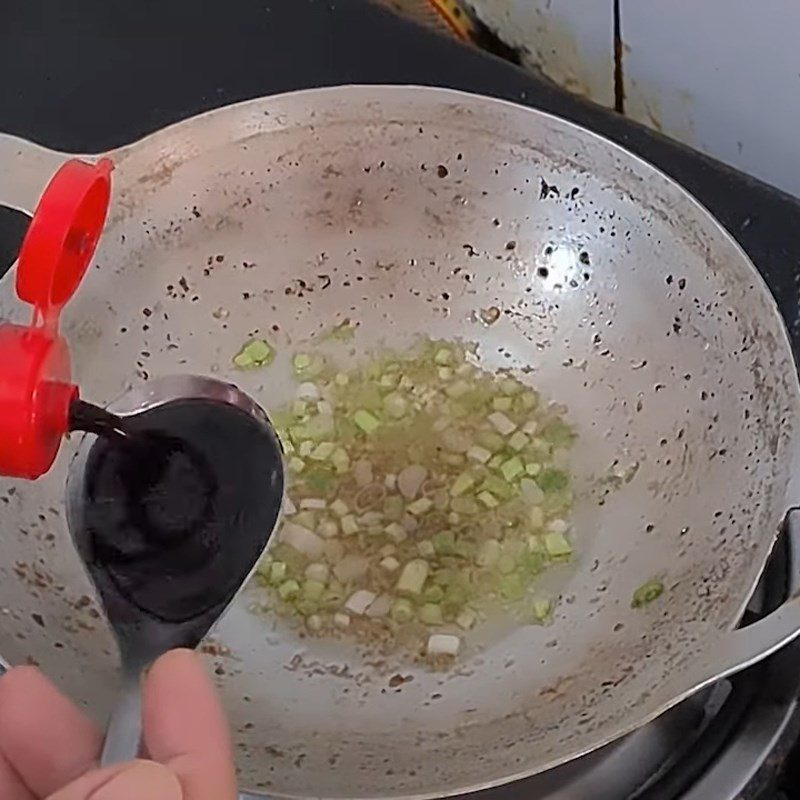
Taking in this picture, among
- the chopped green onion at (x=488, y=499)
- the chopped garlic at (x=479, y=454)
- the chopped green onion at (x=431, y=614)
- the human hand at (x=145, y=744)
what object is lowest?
the human hand at (x=145, y=744)

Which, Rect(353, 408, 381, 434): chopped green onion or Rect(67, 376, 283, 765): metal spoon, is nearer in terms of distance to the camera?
Rect(67, 376, 283, 765): metal spoon

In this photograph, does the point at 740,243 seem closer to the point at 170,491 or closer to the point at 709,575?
the point at 709,575

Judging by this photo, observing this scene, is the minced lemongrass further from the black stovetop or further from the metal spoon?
the black stovetop

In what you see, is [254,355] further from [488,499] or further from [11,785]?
[11,785]

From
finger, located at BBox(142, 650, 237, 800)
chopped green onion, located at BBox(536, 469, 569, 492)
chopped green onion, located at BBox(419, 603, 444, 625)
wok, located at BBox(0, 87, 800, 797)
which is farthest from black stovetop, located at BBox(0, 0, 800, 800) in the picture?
finger, located at BBox(142, 650, 237, 800)

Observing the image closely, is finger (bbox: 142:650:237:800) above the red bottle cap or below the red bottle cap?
below

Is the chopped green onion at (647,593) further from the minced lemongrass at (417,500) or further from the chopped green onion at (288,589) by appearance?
the chopped green onion at (288,589)

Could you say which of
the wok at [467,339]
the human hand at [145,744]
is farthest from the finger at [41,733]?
the wok at [467,339]
